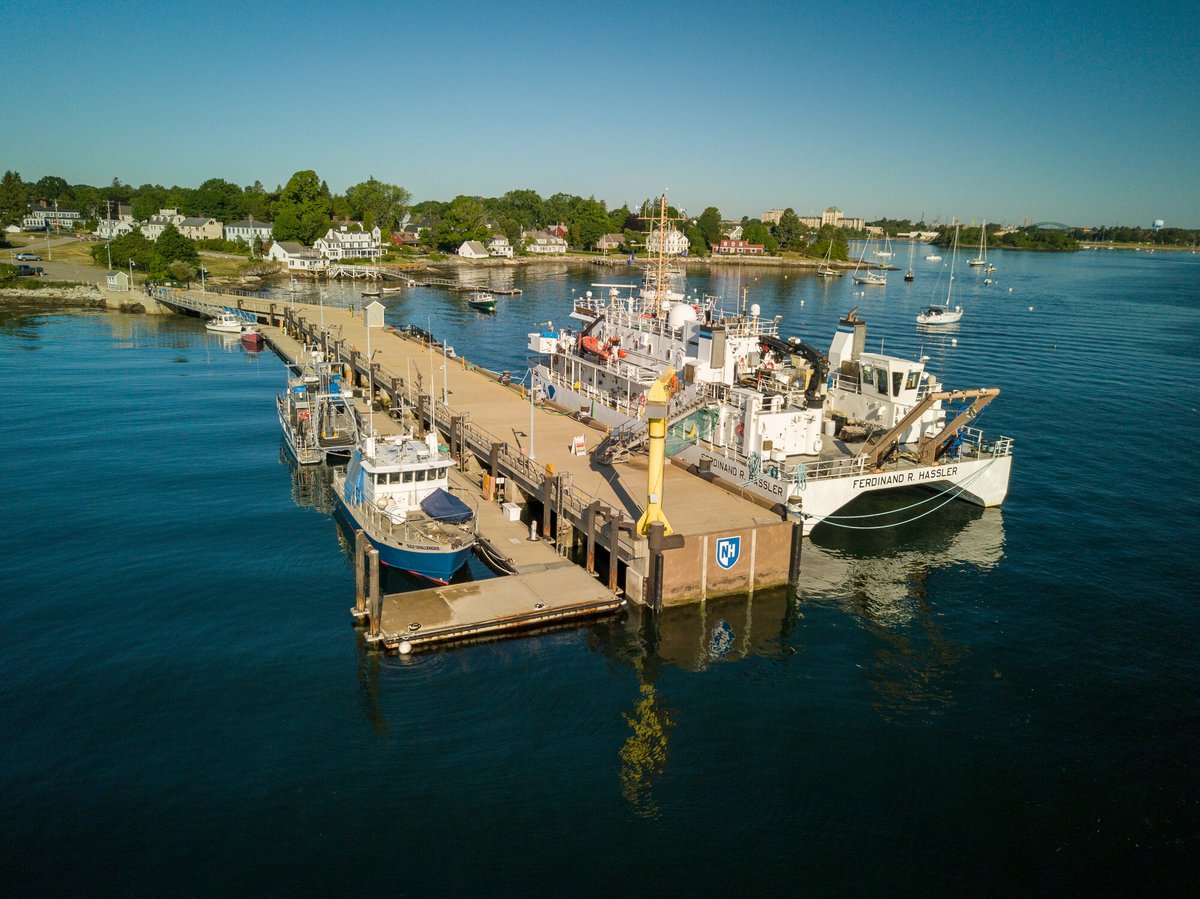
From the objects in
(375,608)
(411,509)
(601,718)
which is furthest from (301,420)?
(601,718)

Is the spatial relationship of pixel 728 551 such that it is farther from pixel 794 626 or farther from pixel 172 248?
pixel 172 248

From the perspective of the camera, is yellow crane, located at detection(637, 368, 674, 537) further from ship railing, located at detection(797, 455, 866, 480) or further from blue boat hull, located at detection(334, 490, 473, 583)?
ship railing, located at detection(797, 455, 866, 480)

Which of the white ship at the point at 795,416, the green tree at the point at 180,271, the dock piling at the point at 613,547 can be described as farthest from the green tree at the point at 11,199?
the dock piling at the point at 613,547

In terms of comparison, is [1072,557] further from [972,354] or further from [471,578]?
[972,354]

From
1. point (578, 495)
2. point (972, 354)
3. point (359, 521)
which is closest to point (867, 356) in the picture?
point (578, 495)

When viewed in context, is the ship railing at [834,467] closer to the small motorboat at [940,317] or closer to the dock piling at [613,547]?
the dock piling at [613,547]

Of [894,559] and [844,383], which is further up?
[844,383]

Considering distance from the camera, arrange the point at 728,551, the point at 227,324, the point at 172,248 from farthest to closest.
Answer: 1. the point at 172,248
2. the point at 227,324
3. the point at 728,551
